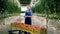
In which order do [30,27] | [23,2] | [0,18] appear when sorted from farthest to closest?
[23,2] → [0,18] → [30,27]

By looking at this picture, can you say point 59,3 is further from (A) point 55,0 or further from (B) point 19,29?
(B) point 19,29

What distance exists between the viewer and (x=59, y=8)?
559 inches

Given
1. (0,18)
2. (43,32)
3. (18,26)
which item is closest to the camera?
(43,32)

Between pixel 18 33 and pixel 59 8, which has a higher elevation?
pixel 59 8

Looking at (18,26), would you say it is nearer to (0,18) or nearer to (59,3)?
(59,3)

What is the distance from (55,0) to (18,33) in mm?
2517

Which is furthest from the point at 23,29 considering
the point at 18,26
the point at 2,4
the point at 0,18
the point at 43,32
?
the point at 0,18

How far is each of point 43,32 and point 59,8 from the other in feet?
12.5

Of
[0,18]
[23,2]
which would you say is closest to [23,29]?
[0,18]

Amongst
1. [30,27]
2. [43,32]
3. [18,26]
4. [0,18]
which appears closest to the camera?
[43,32]

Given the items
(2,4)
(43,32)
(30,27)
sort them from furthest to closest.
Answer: (2,4) → (30,27) → (43,32)

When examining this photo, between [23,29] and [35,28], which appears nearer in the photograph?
[35,28]

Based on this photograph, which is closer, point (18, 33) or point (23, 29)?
point (23, 29)

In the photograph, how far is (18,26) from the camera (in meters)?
12.2
